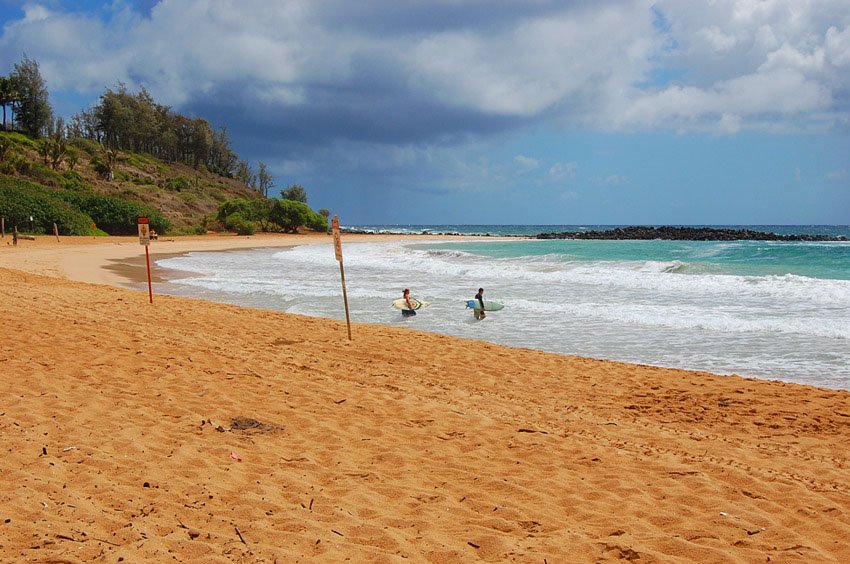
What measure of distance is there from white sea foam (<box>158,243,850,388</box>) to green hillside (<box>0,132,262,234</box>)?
27236mm

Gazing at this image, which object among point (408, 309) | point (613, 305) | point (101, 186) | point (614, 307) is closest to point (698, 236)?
point (613, 305)

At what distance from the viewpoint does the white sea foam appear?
35.6ft

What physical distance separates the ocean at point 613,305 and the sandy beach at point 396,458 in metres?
1.94

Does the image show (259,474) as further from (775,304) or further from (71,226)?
(71,226)

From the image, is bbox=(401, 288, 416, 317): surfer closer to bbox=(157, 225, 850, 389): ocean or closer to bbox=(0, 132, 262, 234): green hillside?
bbox=(157, 225, 850, 389): ocean

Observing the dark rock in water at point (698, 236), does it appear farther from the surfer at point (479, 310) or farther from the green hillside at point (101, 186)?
the surfer at point (479, 310)

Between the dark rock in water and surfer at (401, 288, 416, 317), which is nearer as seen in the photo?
surfer at (401, 288, 416, 317)

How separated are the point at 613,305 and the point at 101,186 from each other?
63717mm

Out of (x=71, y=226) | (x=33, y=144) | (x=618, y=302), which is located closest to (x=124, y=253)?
(x=71, y=226)

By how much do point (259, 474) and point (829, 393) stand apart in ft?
23.5

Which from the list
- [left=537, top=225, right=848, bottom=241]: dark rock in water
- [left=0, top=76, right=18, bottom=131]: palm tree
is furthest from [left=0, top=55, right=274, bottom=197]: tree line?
[left=537, top=225, right=848, bottom=241]: dark rock in water

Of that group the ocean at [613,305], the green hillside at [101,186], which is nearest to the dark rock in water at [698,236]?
the ocean at [613,305]

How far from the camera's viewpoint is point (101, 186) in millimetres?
65750

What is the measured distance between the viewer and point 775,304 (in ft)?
53.2
